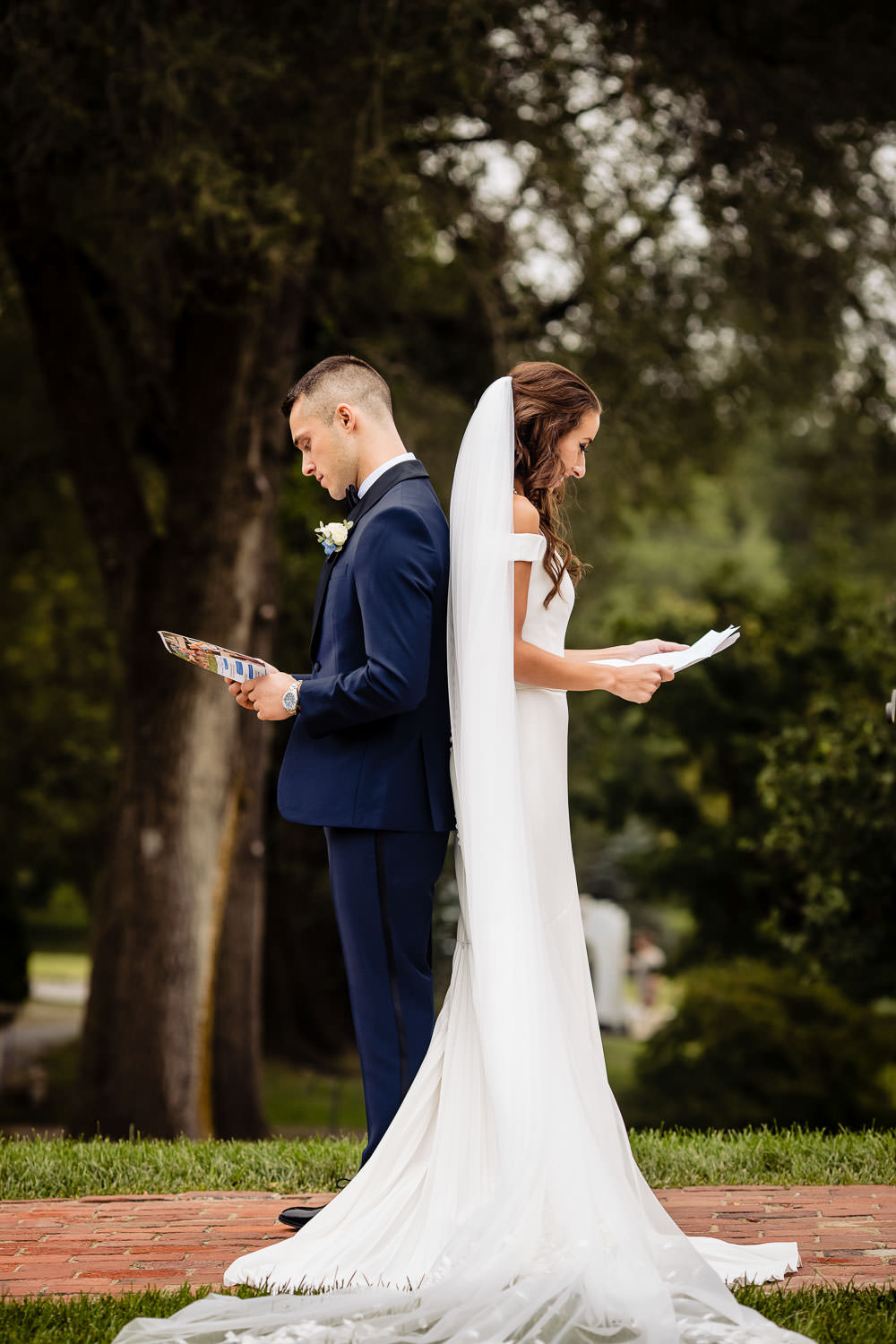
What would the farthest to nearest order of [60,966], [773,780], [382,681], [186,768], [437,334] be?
[60,966]
[437,334]
[186,768]
[773,780]
[382,681]

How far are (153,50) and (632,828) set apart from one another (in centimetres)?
2392

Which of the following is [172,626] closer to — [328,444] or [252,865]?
[252,865]

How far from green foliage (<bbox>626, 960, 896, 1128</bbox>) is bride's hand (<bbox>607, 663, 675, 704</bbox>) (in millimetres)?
7317

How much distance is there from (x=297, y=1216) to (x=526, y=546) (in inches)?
79.4

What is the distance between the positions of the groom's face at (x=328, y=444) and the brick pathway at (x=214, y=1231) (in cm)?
213

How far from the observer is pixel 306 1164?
4.72 meters

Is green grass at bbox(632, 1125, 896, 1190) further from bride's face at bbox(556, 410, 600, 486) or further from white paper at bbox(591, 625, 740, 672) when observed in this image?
bride's face at bbox(556, 410, 600, 486)

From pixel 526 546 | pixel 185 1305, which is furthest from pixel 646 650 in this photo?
pixel 185 1305

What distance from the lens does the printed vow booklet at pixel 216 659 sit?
3355 mm

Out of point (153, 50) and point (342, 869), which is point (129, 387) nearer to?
point (153, 50)

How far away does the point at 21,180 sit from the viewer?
826 cm

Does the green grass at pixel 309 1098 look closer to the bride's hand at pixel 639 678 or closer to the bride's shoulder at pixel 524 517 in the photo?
the bride's hand at pixel 639 678

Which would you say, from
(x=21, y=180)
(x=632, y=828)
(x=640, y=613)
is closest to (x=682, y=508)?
(x=640, y=613)

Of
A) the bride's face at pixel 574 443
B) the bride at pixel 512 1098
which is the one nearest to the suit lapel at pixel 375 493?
the bride at pixel 512 1098
